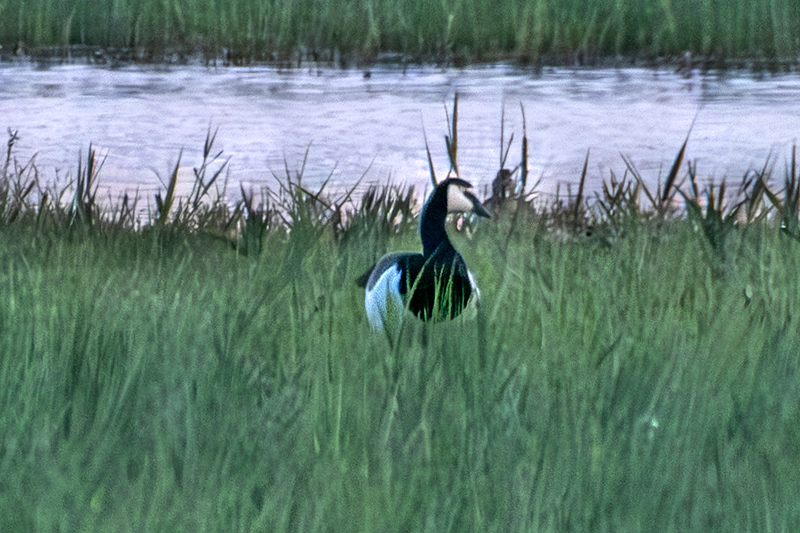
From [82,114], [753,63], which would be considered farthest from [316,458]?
[753,63]

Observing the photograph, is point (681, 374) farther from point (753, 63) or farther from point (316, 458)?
point (753, 63)

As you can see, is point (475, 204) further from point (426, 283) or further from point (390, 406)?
point (390, 406)

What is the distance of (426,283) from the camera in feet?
7.26

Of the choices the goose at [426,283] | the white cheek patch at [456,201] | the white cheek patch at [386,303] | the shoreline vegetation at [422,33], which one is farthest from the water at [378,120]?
the white cheek patch at [386,303]

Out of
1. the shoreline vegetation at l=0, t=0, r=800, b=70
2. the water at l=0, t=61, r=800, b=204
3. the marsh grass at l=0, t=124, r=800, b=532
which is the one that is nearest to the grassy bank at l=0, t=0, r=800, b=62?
the shoreline vegetation at l=0, t=0, r=800, b=70

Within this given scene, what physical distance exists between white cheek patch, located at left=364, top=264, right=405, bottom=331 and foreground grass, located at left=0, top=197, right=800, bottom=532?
2.0 inches

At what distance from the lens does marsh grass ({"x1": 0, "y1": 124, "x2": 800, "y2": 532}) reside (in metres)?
1.47

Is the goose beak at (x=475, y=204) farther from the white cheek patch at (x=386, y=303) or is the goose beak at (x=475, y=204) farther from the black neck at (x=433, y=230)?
the white cheek patch at (x=386, y=303)

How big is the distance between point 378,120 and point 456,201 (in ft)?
5.58

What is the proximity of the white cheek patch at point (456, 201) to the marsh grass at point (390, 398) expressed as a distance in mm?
235

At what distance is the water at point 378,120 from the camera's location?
12.9ft

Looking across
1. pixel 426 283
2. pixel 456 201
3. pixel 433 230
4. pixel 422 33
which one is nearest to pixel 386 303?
pixel 426 283

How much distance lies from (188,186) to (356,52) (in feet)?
3.35

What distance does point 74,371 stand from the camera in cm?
183
